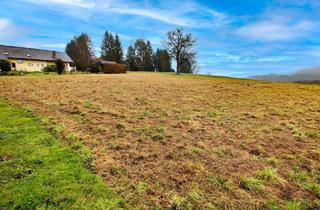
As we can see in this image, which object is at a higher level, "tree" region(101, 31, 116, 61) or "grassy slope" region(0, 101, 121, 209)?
"tree" region(101, 31, 116, 61)

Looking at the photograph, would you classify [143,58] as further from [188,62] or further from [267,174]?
[267,174]

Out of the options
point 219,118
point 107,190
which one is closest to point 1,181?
point 107,190

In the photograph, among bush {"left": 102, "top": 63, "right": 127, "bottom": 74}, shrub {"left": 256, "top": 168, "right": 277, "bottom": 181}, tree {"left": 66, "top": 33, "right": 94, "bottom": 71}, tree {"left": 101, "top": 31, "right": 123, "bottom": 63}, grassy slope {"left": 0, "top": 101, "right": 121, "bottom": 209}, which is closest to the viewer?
grassy slope {"left": 0, "top": 101, "right": 121, "bottom": 209}

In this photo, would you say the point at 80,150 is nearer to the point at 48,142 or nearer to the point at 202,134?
the point at 48,142

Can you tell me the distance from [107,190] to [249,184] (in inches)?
114

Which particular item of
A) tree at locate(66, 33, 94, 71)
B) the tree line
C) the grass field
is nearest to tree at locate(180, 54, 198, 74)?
the tree line

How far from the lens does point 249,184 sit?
15.1 feet

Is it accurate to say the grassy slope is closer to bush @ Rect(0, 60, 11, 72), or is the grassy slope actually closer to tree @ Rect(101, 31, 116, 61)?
bush @ Rect(0, 60, 11, 72)

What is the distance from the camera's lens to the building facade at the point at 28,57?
46900mm

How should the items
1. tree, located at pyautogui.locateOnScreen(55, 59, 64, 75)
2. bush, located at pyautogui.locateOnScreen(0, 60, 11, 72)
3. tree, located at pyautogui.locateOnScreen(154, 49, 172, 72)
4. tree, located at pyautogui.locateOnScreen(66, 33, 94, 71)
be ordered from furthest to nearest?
tree, located at pyautogui.locateOnScreen(154, 49, 172, 72)
tree, located at pyautogui.locateOnScreen(66, 33, 94, 71)
tree, located at pyautogui.locateOnScreen(55, 59, 64, 75)
bush, located at pyautogui.locateOnScreen(0, 60, 11, 72)

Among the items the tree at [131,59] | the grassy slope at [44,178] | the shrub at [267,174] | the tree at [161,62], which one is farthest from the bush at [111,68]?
the shrub at [267,174]

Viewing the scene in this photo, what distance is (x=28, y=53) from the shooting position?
165 feet

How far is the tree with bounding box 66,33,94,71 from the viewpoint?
2370 inches

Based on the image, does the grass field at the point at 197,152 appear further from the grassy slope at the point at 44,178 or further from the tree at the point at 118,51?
the tree at the point at 118,51
